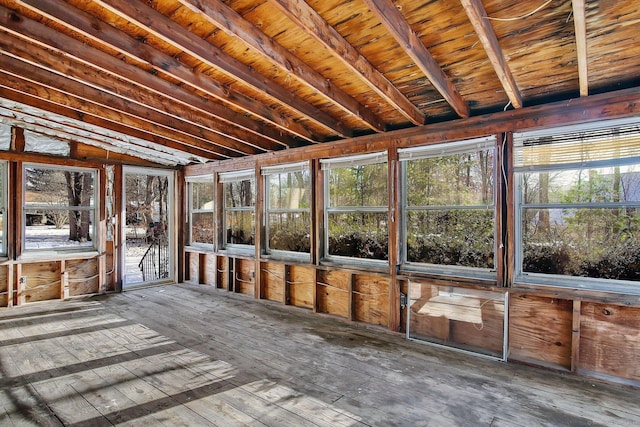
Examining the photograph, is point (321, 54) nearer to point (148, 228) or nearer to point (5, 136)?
point (5, 136)

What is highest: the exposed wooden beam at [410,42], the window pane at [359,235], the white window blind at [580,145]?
the exposed wooden beam at [410,42]

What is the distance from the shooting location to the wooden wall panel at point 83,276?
554cm

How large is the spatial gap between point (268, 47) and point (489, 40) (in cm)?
151

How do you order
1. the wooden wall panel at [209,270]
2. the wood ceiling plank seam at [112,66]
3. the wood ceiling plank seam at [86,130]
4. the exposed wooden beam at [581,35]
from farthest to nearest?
the wooden wall panel at [209,270], the wood ceiling plank seam at [86,130], the wood ceiling plank seam at [112,66], the exposed wooden beam at [581,35]

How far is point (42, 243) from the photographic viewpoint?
5.47 meters

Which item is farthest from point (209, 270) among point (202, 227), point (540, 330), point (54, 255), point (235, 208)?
point (540, 330)

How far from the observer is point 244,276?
584 centimetres

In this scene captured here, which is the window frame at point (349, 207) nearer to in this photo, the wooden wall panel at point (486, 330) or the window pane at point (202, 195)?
the wooden wall panel at point (486, 330)

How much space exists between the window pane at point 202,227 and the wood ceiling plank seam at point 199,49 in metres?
3.77

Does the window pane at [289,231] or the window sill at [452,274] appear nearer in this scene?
the window sill at [452,274]

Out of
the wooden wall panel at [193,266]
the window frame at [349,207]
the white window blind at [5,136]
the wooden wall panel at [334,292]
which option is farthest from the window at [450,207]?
the white window blind at [5,136]

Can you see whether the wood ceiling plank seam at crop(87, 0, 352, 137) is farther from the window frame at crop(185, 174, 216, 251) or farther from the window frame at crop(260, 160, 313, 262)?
the window frame at crop(185, 174, 216, 251)

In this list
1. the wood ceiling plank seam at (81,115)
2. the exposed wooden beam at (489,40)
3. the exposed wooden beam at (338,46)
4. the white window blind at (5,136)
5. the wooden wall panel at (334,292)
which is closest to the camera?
the exposed wooden beam at (489,40)

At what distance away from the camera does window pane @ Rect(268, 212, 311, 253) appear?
16.9 feet
